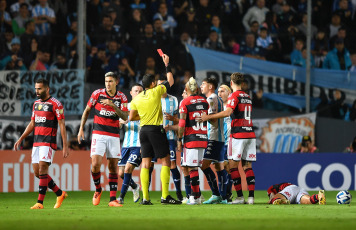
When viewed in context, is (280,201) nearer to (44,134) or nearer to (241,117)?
(241,117)

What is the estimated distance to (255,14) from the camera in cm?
2044

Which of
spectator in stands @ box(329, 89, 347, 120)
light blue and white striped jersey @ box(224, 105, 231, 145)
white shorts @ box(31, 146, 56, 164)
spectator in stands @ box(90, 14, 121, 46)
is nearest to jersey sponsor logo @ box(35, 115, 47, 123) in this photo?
white shorts @ box(31, 146, 56, 164)

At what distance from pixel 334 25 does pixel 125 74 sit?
6246mm

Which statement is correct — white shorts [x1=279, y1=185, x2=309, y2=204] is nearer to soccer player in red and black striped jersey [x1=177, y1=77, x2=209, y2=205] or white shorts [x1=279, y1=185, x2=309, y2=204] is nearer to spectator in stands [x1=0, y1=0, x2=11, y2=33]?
soccer player in red and black striped jersey [x1=177, y1=77, x2=209, y2=205]

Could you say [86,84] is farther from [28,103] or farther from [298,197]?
[298,197]

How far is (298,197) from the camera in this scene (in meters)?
12.0

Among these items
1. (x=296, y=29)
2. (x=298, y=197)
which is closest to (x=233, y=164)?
(x=298, y=197)

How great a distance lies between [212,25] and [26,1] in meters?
5.30

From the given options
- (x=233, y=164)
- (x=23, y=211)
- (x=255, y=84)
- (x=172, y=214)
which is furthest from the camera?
(x=255, y=84)

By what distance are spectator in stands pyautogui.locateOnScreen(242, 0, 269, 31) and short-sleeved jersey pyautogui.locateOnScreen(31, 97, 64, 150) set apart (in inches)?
398

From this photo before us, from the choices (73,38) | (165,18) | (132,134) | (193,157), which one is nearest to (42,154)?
(132,134)

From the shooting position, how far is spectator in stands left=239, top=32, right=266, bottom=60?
19234 millimetres

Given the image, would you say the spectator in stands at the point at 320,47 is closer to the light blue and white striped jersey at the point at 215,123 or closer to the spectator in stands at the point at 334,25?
the spectator in stands at the point at 334,25

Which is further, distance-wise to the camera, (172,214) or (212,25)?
(212,25)
